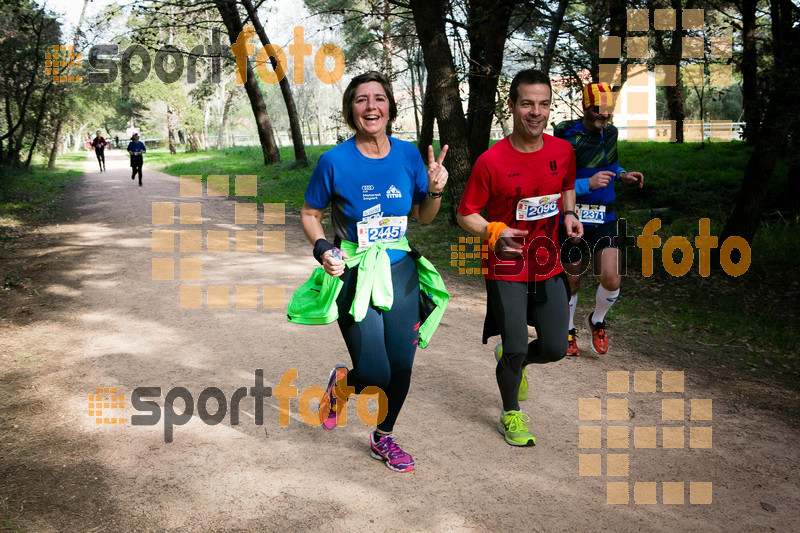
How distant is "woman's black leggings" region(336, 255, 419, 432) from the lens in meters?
3.54

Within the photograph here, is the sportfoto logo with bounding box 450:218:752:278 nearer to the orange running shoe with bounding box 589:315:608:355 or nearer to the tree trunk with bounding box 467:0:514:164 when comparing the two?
the orange running shoe with bounding box 589:315:608:355

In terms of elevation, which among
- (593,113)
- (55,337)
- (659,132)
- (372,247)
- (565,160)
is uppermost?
(659,132)

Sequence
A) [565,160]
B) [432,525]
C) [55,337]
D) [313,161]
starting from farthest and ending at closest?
1. [313,161]
2. [55,337]
3. [565,160]
4. [432,525]

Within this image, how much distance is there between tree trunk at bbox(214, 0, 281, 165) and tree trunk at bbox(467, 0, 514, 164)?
1126 centimetres

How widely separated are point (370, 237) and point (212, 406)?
82.6 inches

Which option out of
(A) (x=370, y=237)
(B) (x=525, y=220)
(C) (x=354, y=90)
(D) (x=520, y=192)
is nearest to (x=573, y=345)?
(B) (x=525, y=220)

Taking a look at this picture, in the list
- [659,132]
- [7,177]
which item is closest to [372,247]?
[7,177]

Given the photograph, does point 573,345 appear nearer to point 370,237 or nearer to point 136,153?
point 370,237

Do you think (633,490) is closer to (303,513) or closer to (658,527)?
(658,527)

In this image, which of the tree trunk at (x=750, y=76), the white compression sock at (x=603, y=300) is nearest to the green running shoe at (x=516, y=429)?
the white compression sock at (x=603, y=300)

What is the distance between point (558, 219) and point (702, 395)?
217 centimetres

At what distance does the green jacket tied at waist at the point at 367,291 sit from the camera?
346 cm

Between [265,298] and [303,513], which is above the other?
[265,298]

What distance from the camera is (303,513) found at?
132 inches
